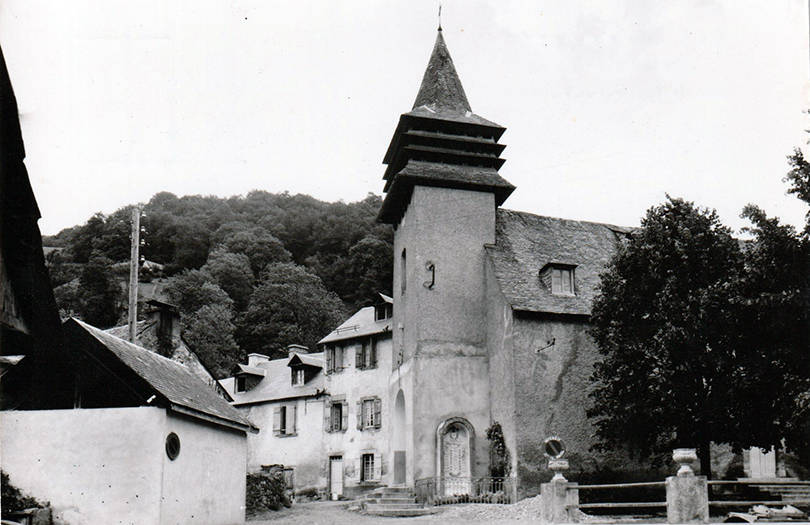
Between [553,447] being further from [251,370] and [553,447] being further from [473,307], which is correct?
[251,370]

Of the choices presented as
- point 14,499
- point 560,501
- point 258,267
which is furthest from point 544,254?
point 258,267

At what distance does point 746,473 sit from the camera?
2508 centimetres

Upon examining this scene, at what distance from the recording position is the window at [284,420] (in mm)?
39625

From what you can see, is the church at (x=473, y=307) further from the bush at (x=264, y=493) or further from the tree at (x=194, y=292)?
the tree at (x=194, y=292)

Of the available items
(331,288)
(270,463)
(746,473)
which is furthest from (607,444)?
(331,288)

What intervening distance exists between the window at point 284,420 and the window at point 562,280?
18554mm

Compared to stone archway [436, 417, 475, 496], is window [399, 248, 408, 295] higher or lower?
higher

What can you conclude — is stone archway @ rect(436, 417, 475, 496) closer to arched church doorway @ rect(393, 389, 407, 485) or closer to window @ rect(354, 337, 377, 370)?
arched church doorway @ rect(393, 389, 407, 485)

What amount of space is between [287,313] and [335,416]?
28358 mm

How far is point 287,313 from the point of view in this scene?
65.3 m

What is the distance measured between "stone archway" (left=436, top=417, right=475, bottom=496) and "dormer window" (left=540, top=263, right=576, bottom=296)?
5274 mm

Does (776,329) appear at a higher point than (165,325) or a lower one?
A: lower

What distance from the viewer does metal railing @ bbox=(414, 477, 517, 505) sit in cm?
2328

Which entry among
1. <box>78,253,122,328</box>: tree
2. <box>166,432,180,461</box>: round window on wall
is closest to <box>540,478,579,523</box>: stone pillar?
<box>166,432,180,461</box>: round window on wall
